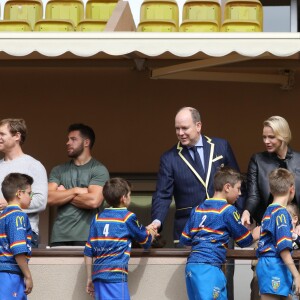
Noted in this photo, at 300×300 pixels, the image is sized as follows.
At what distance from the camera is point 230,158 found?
8969mm

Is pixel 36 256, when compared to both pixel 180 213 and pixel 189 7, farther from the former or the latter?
pixel 189 7

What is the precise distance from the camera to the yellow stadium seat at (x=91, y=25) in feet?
36.7

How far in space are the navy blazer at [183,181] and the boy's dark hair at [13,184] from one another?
123 cm

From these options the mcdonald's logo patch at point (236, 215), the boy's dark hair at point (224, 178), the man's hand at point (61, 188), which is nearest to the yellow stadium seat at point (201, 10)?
the man's hand at point (61, 188)

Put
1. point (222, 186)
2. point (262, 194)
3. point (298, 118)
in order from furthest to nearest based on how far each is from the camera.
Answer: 1. point (298, 118)
2. point (262, 194)
3. point (222, 186)

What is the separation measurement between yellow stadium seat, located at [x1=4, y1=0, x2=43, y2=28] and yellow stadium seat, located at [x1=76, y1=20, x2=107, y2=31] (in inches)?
41.7

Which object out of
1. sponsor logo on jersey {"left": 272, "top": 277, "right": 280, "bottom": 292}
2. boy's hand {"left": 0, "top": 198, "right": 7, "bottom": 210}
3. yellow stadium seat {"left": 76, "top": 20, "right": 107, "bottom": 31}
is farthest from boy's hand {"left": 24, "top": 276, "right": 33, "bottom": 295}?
yellow stadium seat {"left": 76, "top": 20, "right": 107, "bottom": 31}

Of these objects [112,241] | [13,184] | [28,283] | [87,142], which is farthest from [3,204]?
[87,142]

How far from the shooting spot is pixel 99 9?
40.0ft

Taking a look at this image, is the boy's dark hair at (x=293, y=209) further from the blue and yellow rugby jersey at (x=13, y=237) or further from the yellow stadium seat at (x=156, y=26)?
the yellow stadium seat at (x=156, y=26)

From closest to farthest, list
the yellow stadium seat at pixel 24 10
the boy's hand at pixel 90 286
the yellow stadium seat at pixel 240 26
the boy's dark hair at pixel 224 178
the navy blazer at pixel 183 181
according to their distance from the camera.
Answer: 1. the boy's dark hair at pixel 224 178
2. the boy's hand at pixel 90 286
3. the navy blazer at pixel 183 181
4. the yellow stadium seat at pixel 240 26
5. the yellow stadium seat at pixel 24 10

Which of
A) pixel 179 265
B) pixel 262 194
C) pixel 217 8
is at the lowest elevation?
pixel 179 265

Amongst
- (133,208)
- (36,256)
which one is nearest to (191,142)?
(36,256)

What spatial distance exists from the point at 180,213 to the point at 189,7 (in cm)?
364
